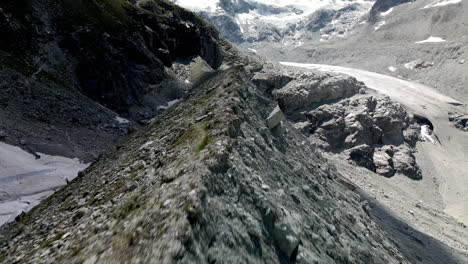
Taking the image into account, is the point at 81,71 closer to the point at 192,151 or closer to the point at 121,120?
the point at 121,120

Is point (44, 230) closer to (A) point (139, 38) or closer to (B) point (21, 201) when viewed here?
(B) point (21, 201)

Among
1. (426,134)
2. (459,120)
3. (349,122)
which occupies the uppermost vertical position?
(349,122)

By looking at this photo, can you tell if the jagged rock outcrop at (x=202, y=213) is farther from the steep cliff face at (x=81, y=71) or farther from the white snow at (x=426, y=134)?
the white snow at (x=426, y=134)

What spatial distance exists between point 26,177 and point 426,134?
15461 cm

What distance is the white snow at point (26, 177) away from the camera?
84.2ft

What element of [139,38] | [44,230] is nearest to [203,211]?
[44,230]

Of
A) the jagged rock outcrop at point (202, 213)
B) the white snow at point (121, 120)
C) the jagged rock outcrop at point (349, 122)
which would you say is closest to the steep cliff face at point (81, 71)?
the white snow at point (121, 120)

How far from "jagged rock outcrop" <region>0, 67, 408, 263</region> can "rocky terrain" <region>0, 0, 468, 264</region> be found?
51 millimetres

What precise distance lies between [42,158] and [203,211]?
104ft

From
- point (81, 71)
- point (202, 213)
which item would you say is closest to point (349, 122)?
point (81, 71)

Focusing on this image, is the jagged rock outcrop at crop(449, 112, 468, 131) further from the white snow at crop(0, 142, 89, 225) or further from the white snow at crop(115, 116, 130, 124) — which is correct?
the white snow at crop(0, 142, 89, 225)

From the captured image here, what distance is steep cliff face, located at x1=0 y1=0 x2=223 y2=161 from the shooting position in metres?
39.2

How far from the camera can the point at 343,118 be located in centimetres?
10869

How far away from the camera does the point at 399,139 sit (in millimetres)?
122938
